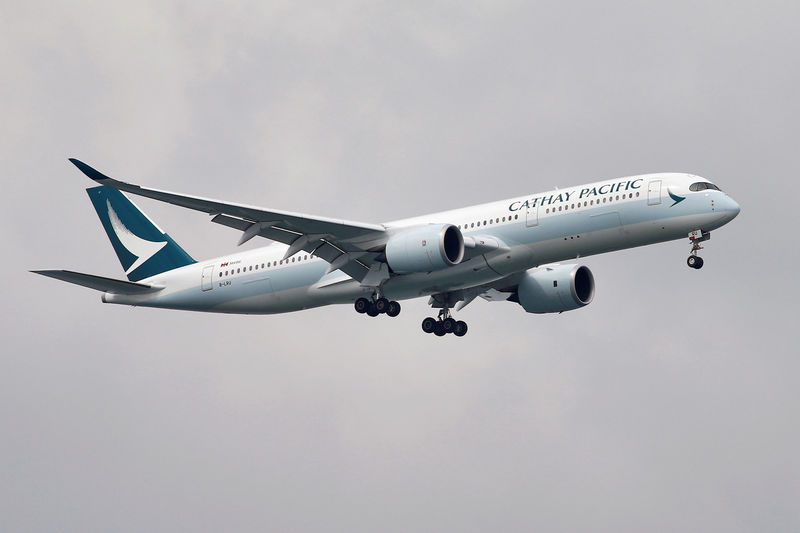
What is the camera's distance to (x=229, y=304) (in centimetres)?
6406

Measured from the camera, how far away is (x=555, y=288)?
64.1m

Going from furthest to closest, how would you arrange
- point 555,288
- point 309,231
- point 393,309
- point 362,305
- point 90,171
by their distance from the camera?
1. point 555,288
2. point 393,309
3. point 362,305
4. point 309,231
5. point 90,171

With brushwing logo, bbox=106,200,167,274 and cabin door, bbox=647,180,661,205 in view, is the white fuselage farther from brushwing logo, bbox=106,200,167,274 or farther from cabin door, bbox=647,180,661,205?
brushwing logo, bbox=106,200,167,274

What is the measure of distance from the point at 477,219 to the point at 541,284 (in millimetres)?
7319

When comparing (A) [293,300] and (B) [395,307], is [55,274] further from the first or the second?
(B) [395,307]

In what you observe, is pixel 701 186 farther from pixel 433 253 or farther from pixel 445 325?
pixel 445 325

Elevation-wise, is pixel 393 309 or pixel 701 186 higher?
pixel 701 186

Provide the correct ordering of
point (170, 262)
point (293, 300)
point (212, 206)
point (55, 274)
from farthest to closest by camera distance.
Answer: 1. point (170, 262)
2. point (293, 300)
3. point (55, 274)
4. point (212, 206)

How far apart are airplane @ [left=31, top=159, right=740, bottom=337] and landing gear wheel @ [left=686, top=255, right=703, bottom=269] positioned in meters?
0.05

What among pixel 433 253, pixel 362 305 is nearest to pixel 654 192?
pixel 433 253

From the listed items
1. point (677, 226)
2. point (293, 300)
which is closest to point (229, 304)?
point (293, 300)

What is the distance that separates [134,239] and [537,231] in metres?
21.9

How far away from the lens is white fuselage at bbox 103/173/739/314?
181 ft

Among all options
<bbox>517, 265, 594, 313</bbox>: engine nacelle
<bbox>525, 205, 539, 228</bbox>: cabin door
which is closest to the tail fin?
<bbox>517, 265, 594, 313</bbox>: engine nacelle
